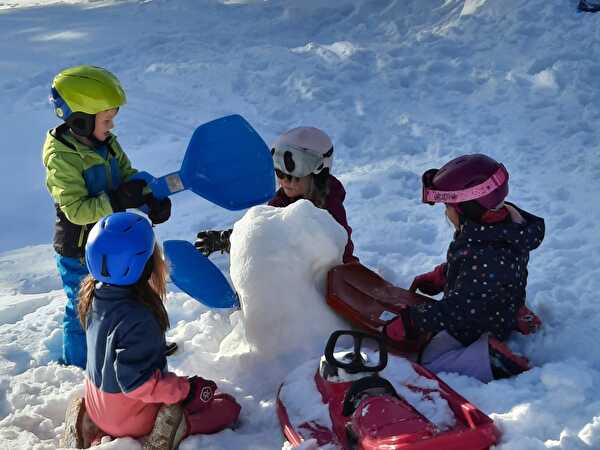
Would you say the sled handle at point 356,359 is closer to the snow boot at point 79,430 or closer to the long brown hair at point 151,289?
the long brown hair at point 151,289

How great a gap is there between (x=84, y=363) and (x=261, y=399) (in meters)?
0.98

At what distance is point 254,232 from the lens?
3297 millimetres

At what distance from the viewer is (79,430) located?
2828 mm

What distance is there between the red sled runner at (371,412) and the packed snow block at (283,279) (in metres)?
0.31

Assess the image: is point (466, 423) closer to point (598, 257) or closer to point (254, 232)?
point (254, 232)

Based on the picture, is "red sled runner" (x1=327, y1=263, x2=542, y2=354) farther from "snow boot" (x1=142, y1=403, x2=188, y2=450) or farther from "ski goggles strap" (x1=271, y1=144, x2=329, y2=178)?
"snow boot" (x1=142, y1=403, x2=188, y2=450)

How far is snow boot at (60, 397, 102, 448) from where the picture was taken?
2820 millimetres

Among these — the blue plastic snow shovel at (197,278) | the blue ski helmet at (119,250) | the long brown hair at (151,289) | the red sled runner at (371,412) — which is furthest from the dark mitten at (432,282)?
the blue ski helmet at (119,250)

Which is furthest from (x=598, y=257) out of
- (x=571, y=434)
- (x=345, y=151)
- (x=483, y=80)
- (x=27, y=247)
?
(x=27, y=247)

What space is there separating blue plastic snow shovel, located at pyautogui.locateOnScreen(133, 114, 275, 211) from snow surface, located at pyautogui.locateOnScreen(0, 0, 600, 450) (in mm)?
515

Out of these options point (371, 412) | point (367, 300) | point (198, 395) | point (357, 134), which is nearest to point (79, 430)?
point (198, 395)

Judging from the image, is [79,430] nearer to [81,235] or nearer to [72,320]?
[72,320]

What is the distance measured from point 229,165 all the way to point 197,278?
575 mm

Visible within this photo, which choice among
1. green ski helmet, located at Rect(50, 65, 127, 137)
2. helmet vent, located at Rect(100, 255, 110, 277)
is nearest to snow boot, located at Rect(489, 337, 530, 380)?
helmet vent, located at Rect(100, 255, 110, 277)
